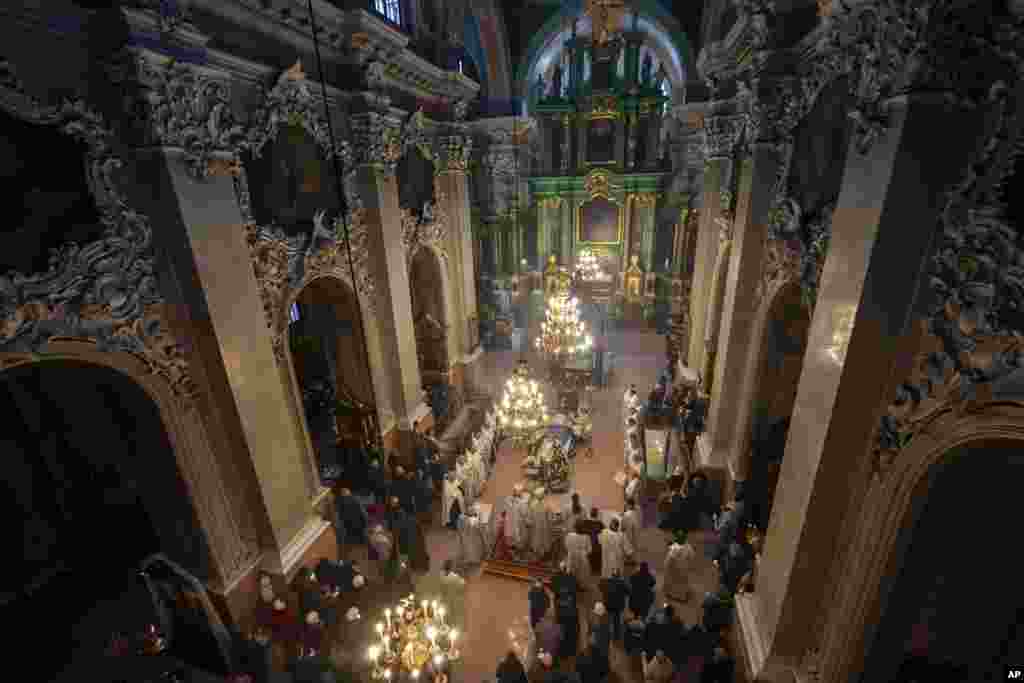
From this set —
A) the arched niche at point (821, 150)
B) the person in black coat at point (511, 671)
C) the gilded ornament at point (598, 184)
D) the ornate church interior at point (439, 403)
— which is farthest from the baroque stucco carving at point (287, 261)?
the gilded ornament at point (598, 184)

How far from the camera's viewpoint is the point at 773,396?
6.83m

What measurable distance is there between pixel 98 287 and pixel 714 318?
9523 millimetres

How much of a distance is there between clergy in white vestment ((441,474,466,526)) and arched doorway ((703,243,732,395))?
5.37 meters

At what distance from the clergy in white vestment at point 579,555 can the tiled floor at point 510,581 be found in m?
0.34

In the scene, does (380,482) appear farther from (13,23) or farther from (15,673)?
(13,23)

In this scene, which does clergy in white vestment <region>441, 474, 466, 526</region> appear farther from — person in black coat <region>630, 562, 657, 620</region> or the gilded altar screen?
the gilded altar screen

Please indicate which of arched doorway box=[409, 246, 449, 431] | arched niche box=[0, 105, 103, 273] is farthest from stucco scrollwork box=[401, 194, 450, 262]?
arched niche box=[0, 105, 103, 273]

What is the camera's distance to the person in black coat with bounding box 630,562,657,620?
5742mm

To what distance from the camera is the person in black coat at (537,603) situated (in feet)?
18.9

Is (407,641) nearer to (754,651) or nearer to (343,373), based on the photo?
(754,651)

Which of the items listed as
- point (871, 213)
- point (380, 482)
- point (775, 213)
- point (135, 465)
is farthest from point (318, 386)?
point (871, 213)

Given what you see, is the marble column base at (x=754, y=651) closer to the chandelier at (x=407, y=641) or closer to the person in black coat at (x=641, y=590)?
the person in black coat at (x=641, y=590)

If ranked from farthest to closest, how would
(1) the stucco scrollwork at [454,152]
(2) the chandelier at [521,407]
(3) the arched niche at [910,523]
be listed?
(1) the stucco scrollwork at [454,152] < (2) the chandelier at [521,407] < (3) the arched niche at [910,523]

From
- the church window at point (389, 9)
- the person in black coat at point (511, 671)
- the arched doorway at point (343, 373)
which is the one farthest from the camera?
the church window at point (389, 9)
